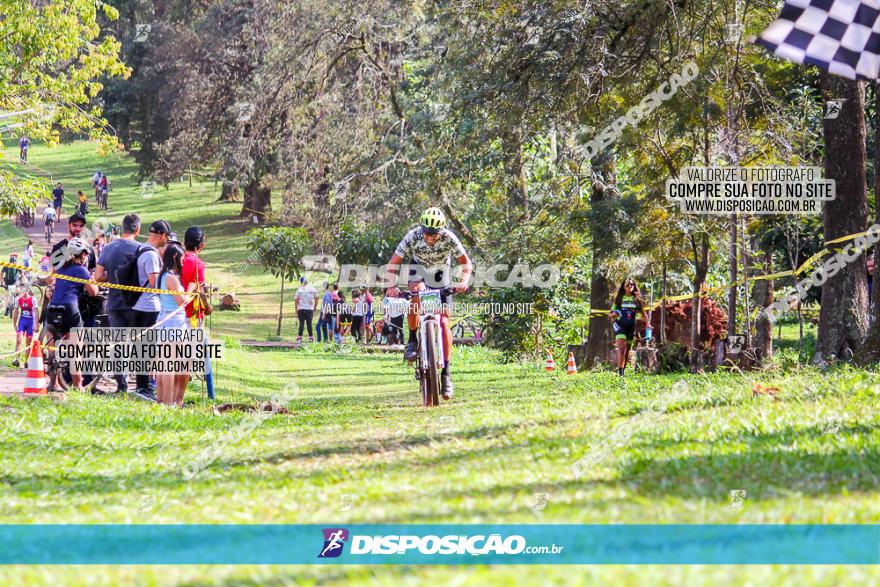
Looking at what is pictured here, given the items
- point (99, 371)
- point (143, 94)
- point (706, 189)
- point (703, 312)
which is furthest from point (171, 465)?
point (143, 94)

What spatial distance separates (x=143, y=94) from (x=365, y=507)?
173ft

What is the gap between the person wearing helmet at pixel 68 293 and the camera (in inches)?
544

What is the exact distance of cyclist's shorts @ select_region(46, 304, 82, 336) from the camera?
1383cm

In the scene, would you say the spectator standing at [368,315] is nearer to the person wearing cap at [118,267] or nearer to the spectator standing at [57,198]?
the person wearing cap at [118,267]

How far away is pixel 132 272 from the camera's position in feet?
47.1

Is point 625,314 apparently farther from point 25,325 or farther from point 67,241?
point 25,325

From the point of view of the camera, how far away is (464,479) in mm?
6883

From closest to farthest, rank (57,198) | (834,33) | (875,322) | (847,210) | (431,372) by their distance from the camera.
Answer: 1. (834,33)
2. (875,322)
3. (431,372)
4. (847,210)
5. (57,198)

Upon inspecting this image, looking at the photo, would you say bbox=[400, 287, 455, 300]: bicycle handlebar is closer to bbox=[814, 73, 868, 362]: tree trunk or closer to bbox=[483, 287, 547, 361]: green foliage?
bbox=[814, 73, 868, 362]: tree trunk

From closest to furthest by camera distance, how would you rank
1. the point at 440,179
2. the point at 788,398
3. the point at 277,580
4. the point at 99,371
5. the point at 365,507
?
the point at 277,580 < the point at 365,507 < the point at 788,398 < the point at 99,371 < the point at 440,179

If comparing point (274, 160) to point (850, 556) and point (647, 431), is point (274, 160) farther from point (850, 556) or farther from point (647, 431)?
point (850, 556)

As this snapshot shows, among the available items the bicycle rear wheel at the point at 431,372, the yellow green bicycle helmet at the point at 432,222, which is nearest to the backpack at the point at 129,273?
the yellow green bicycle helmet at the point at 432,222

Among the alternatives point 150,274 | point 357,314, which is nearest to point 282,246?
point 357,314

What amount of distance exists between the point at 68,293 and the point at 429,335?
4353 mm
